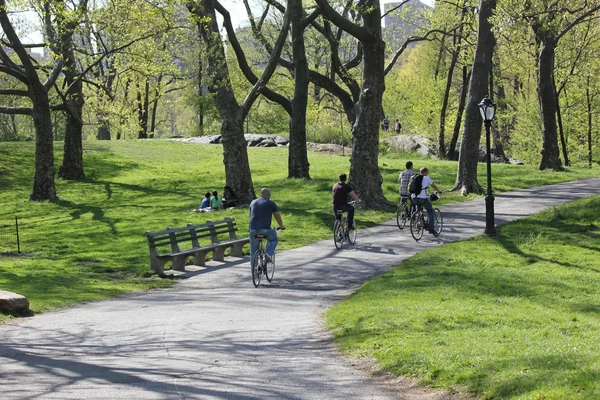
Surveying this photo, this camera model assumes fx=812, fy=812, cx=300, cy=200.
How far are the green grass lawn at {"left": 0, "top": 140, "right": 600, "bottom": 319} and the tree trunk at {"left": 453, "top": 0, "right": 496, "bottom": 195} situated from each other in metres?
1.45

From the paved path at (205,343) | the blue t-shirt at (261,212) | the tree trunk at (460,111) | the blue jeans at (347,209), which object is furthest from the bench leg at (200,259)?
the tree trunk at (460,111)

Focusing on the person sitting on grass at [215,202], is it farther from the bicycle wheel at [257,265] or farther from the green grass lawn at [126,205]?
the bicycle wheel at [257,265]

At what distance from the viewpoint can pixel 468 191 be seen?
32.6 meters

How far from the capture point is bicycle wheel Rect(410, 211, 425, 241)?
2258 centimetres

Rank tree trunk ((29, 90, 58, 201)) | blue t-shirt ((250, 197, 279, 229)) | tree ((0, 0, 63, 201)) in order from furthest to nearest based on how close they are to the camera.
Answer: tree trunk ((29, 90, 58, 201))
tree ((0, 0, 63, 201))
blue t-shirt ((250, 197, 279, 229))

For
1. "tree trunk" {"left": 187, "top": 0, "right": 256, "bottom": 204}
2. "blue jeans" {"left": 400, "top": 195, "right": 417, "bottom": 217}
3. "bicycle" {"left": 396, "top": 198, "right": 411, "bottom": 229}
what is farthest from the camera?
"tree trunk" {"left": 187, "top": 0, "right": 256, "bottom": 204}

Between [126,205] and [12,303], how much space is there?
2052 cm

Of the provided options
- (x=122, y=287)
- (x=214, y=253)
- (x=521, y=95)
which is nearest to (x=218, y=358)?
(x=122, y=287)

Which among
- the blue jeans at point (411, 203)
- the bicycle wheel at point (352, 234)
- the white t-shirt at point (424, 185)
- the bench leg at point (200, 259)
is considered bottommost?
the bench leg at point (200, 259)

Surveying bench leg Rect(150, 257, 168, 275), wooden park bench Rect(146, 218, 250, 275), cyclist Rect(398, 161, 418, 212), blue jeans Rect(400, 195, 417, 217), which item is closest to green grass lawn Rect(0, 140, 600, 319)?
bench leg Rect(150, 257, 168, 275)

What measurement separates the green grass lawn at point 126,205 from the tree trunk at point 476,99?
1.45 m

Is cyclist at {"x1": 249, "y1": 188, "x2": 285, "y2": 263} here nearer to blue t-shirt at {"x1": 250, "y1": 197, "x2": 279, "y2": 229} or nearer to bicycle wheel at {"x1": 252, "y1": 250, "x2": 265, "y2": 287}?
blue t-shirt at {"x1": 250, "y1": 197, "x2": 279, "y2": 229}

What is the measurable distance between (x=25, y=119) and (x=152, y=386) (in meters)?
83.7

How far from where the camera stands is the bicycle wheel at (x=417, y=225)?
22.6 m
